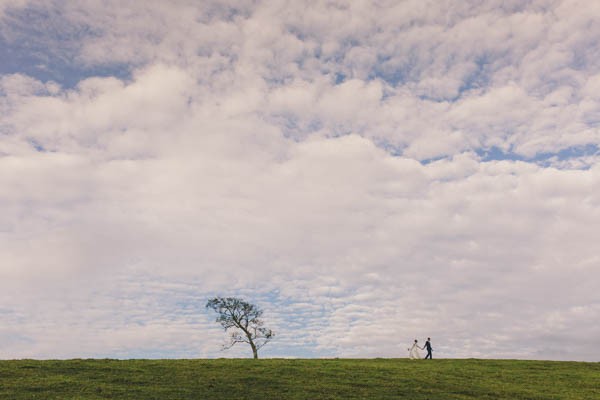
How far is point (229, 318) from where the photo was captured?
87375mm

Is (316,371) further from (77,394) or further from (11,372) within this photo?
(11,372)

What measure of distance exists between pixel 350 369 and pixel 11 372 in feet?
93.2

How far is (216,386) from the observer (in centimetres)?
3822

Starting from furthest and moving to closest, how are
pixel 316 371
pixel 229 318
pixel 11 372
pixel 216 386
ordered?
pixel 229 318 → pixel 316 371 → pixel 11 372 → pixel 216 386

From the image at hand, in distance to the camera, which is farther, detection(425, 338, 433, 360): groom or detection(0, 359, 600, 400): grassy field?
detection(425, 338, 433, 360): groom

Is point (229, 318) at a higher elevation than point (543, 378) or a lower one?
higher

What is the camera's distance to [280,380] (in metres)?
40.9

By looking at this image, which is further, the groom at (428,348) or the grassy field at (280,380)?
the groom at (428,348)

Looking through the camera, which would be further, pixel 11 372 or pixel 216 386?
pixel 11 372

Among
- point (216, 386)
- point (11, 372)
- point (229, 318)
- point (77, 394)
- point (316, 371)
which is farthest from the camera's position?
point (229, 318)

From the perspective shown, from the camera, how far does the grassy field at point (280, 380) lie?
36125 millimetres

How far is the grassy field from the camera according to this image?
3612 cm

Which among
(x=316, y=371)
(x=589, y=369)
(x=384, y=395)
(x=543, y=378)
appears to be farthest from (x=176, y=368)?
(x=589, y=369)

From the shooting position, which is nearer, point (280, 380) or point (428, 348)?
point (280, 380)
